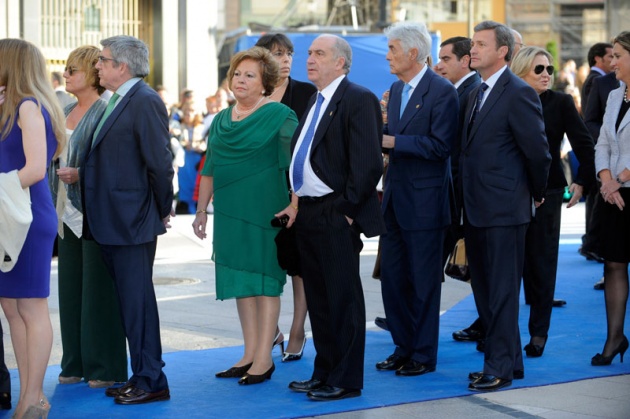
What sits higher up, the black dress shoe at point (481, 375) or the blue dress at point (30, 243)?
the blue dress at point (30, 243)

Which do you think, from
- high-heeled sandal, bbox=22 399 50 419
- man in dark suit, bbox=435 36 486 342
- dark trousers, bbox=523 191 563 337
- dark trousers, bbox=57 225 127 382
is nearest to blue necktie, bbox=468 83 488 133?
man in dark suit, bbox=435 36 486 342

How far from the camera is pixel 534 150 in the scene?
706cm

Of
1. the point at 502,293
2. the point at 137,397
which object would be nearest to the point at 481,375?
the point at 502,293

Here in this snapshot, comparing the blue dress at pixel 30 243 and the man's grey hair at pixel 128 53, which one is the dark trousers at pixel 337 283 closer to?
the man's grey hair at pixel 128 53

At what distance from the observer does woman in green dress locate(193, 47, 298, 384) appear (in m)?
7.36

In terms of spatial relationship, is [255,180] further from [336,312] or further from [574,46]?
[574,46]

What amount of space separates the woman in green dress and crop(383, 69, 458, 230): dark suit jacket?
0.73 metres

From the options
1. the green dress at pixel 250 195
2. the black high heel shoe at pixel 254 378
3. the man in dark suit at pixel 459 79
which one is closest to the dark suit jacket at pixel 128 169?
the green dress at pixel 250 195

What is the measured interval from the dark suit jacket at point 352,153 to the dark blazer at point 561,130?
1.98 meters

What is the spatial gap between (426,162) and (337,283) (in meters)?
1.08

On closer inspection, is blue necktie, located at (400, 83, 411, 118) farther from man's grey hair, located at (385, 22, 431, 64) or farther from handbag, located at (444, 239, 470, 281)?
handbag, located at (444, 239, 470, 281)

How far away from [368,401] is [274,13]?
1660 inches

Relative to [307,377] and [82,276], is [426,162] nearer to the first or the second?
[307,377]

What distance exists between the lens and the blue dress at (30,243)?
6.17 meters
